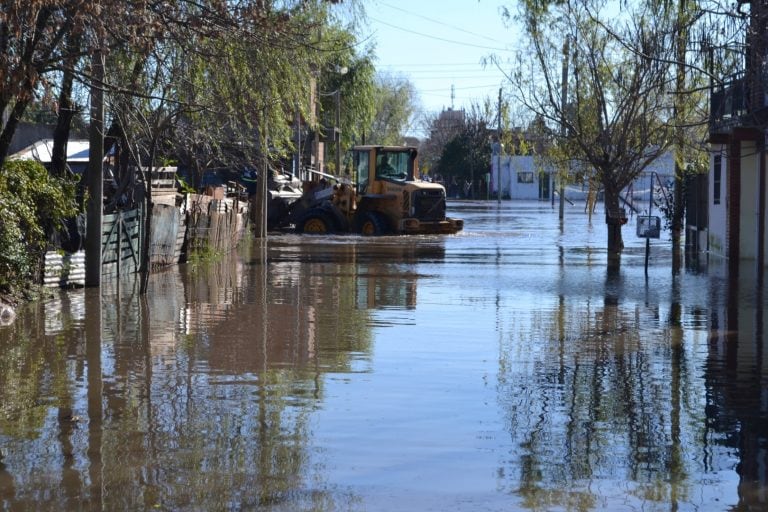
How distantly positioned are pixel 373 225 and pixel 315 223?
2.09m

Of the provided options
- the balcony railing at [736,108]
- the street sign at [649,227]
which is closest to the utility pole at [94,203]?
the balcony railing at [736,108]

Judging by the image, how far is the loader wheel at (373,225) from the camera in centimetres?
3972

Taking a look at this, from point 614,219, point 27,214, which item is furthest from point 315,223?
point 27,214

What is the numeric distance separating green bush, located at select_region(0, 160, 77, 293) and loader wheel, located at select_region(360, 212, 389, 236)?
839 inches

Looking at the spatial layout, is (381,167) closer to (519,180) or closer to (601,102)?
(601,102)

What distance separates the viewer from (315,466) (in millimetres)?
8000

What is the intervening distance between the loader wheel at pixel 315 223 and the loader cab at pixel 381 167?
1573 millimetres

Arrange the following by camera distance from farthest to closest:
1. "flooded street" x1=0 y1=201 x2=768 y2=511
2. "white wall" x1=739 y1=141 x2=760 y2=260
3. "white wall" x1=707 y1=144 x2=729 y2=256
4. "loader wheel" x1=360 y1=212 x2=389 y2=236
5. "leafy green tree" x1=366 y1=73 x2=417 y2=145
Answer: "leafy green tree" x1=366 y1=73 x2=417 y2=145 < "loader wheel" x1=360 y1=212 x2=389 y2=236 < "white wall" x1=707 y1=144 x2=729 y2=256 < "white wall" x1=739 y1=141 x2=760 y2=260 < "flooded street" x1=0 y1=201 x2=768 y2=511

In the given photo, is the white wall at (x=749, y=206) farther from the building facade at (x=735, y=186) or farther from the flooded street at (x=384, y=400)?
the flooded street at (x=384, y=400)

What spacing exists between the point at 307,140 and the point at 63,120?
3584 centimetres

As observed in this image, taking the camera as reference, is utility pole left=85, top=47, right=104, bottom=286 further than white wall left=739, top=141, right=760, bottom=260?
No

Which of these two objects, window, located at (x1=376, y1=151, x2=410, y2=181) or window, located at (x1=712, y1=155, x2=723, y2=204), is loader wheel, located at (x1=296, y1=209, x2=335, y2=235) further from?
window, located at (x1=712, y1=155, x2=723, y2=204)

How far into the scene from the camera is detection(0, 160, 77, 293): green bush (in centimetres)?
1634

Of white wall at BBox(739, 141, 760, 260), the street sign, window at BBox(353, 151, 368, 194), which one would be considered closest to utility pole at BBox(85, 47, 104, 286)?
the street sign
